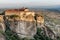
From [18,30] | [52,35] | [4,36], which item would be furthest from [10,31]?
[52,35]

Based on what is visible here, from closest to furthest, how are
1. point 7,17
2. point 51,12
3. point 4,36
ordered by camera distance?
1. point 4,36
2. point 7,17
3. point 51,12

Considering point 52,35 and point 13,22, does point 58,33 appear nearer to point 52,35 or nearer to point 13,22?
point 52,35

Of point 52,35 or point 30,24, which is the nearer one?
point 30,24

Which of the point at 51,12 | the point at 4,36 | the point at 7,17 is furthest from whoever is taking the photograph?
the point at 51,12

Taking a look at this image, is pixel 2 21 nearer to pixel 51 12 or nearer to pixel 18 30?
pixel 18 30

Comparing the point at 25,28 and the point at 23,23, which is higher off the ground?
the point at 23,23

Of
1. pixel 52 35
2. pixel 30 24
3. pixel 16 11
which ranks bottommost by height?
pixel 52 35

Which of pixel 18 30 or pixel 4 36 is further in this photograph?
pixel 18 30

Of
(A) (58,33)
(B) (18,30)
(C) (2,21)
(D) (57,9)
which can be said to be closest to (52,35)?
(A) (58,33)

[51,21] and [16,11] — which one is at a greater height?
[16,11]
